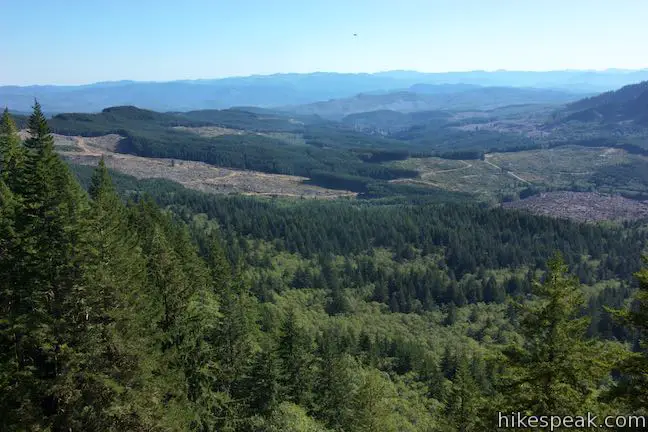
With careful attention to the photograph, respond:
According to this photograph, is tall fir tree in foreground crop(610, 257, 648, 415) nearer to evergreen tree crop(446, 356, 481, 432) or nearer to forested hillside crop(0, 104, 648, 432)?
forested hillside crop(0, 104, 648, 432)

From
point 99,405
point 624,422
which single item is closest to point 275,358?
point 99,405

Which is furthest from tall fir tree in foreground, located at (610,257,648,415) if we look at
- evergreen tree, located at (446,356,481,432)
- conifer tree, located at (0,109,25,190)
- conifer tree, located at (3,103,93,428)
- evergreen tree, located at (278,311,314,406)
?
conifer tree, located at (0,109,25,190)

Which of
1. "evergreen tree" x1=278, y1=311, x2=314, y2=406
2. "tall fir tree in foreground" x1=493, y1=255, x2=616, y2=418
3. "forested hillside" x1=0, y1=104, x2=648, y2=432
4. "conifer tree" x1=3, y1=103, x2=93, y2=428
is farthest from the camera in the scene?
"evergreen tree" x1=278, y1=311, x2=314, y2=406

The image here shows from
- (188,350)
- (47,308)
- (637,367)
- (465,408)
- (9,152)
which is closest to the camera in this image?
(637,367)

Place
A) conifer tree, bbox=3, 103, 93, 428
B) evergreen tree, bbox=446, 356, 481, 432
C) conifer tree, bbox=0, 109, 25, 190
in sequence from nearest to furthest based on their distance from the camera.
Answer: conifer tree, bbox=3, 103, 93, 428
evergreen tree, bbox=446, 356, 481, 432
conifer tree, bbox=0, 109, 25, 190

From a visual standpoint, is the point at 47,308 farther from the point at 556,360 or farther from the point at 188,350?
the point at 556,360

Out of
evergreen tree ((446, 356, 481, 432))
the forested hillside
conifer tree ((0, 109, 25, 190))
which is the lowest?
evergreen tree ((446, 356, 481, 432))

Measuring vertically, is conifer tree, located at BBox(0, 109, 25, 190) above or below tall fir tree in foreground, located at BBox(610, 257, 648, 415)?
above

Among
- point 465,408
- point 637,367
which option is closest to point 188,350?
point 465,408

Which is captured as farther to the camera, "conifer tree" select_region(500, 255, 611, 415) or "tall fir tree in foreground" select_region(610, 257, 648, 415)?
"conifer tree" select_region(500, 255, 611, 415)

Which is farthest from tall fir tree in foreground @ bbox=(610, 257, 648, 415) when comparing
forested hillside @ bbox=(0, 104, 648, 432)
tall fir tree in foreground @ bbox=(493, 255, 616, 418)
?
tall fir tree in foreground @ bbox=(493, 255, 616, 418)

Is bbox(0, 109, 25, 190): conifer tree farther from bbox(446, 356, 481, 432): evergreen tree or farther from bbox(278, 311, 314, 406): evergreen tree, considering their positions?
bbox(446, 356, 481, 432): evergreen tree
